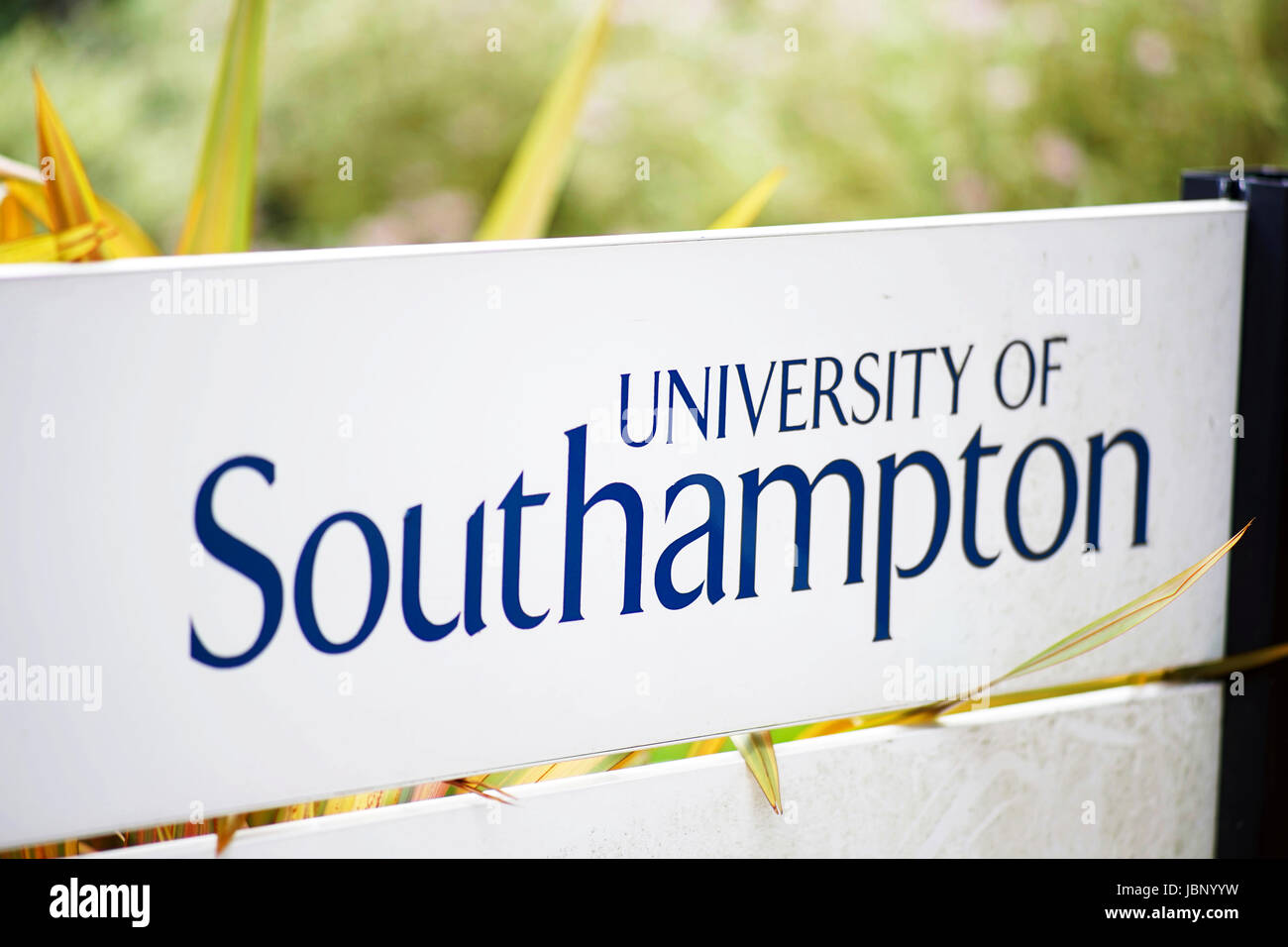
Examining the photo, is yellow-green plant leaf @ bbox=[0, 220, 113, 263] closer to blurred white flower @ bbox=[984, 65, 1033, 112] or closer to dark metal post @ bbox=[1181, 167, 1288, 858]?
dark metal post @ bbox=[1181, 167, 1288, 858]

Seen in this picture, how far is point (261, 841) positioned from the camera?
1343 millimetres

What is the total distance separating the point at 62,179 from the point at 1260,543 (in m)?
1.54

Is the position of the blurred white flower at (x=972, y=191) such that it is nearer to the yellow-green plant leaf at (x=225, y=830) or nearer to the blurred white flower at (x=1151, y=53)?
the blurred white flower at (x=1151, y=53)

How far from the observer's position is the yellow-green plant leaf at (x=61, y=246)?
4.04 ft

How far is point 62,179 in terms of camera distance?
131 centimetres

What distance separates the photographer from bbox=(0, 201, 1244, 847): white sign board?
1233 millimetres

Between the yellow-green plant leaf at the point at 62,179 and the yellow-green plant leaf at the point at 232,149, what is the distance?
209mm

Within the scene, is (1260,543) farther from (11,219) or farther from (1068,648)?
(11,219)
